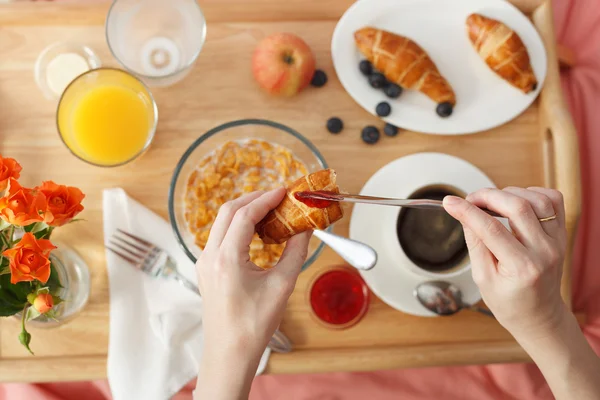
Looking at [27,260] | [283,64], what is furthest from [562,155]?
[27,260]

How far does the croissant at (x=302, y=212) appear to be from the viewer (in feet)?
2.77

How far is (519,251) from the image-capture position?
77 centimetres

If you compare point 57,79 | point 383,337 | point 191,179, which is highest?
point 57,79

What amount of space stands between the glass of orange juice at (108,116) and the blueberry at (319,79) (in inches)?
13.3

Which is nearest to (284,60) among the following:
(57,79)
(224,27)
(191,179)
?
(224,27)

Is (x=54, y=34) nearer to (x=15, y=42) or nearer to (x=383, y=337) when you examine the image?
(x=15, y=42)

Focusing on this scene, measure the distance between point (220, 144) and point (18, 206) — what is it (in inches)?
18.5

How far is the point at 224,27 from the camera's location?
118 centimetres

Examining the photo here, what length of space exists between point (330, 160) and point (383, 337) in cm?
38

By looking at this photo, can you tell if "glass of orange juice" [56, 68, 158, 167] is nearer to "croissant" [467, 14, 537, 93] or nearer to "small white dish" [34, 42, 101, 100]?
"small white dish" [34, 42, 101, 100]

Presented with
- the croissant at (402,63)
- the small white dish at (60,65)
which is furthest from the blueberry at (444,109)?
the small white dish at (60,65)

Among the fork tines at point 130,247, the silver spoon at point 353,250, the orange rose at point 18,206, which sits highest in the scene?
the orange rose at point 18,206

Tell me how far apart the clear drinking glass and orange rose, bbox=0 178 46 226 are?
0.43 meters

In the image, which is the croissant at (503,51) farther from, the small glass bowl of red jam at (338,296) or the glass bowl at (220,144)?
the small glass bowl of red jam at (338,296)
